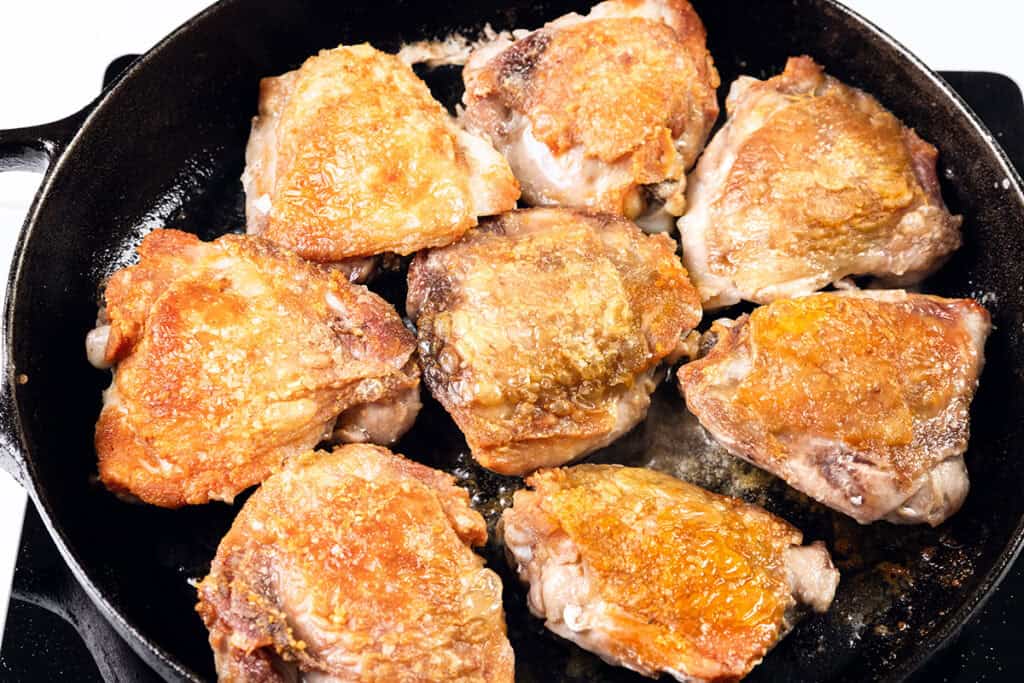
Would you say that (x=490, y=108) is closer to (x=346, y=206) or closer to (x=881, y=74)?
(x=346, y=206)

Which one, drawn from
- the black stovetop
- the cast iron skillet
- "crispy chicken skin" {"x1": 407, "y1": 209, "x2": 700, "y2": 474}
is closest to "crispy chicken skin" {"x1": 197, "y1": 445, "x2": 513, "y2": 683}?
the cast iron skillet

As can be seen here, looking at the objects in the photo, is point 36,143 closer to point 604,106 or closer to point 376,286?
point 376,286

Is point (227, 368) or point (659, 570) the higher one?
point (227, 368)

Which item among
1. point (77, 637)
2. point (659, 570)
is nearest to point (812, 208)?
point (659, 570)

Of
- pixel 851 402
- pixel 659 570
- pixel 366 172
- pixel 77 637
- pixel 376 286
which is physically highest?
pixel 366 172

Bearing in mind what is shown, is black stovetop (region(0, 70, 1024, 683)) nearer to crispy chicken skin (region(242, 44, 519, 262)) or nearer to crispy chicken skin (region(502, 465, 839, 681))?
crispy chicken skin (region(502, 465, 839, 681))

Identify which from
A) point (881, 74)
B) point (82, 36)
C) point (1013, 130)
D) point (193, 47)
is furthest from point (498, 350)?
point (82, 36)
